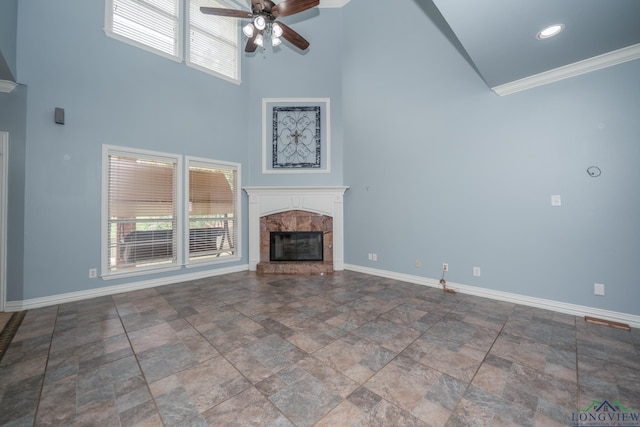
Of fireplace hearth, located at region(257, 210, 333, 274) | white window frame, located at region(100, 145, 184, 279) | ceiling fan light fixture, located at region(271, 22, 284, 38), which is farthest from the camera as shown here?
fireplace hearth, located at region(257, 210, 333, 274)

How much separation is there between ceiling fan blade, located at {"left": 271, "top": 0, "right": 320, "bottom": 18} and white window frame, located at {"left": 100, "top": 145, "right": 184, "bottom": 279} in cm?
265

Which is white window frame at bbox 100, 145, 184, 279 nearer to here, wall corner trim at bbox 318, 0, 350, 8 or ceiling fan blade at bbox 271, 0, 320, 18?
ceiling fan blade at bbox 271, 0, 320, 18

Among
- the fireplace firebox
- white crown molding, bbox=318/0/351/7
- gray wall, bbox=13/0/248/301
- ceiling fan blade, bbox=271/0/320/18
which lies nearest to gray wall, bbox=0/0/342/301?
gray wall, bbox=13/0/248/301

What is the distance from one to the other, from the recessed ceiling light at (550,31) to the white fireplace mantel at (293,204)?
3.25m

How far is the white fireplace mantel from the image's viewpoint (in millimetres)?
4953

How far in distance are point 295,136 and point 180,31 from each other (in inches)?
101

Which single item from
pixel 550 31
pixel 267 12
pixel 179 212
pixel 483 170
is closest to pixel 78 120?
pixel 179 212

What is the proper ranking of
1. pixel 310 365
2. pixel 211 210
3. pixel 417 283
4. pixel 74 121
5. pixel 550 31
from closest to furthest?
1. pixel 310 365
2. pixel 550 31
3. pixel 74 121
4. pixel 417 283
5. pixel 211 210

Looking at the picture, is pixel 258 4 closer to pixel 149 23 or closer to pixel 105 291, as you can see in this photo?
pixel 149 23

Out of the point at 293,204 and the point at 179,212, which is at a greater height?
the point at 293,204

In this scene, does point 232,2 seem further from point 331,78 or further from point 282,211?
point 282,211

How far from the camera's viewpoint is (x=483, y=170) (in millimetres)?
3473

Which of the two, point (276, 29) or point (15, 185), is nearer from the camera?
point (15, 185)

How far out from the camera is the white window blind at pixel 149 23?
3656mm
